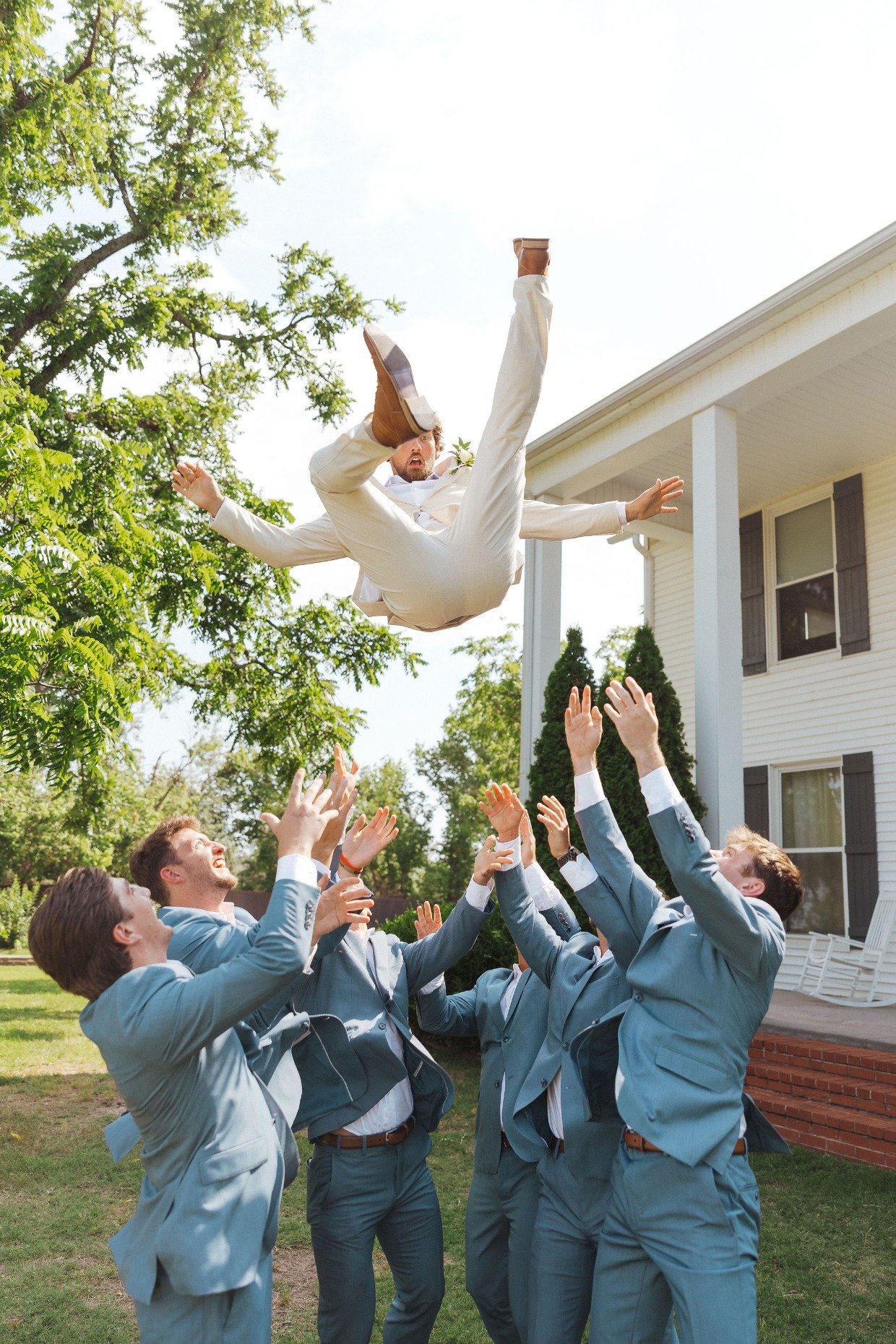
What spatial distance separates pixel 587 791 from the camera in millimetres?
3256

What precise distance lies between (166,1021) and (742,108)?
2.98m

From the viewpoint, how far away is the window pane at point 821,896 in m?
10.1

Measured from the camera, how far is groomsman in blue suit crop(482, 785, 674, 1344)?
3090mm

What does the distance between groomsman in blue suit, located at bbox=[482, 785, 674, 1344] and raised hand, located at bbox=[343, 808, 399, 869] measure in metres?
0.81

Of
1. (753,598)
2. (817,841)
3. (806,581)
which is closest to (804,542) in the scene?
(806,581)

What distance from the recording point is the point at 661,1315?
9.09ft

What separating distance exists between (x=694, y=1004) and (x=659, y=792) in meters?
0.57

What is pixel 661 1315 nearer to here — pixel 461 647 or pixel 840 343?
pixel 840 343

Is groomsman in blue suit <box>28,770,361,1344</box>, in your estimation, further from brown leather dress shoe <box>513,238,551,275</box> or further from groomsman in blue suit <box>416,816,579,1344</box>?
brown leather dress shoe <box>513,238,551,275</box>

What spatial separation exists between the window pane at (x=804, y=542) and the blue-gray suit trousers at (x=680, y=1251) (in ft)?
28.9

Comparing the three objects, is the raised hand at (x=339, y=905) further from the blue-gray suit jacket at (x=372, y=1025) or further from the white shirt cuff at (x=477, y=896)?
the white shirt cuff at (x=477, y=896)

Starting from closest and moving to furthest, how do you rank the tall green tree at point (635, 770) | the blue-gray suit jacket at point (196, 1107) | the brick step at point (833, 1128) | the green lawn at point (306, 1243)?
the blue-gray suit jacket at point (196, 1107) → the green lawn at point (306, 1243) → the brick step at point (833, 1128) → the tall green tree at point (635, 770)

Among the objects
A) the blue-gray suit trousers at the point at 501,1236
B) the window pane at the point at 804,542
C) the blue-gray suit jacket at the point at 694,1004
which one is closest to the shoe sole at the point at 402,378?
the blue-gray suit jacket at the point at 694,1004

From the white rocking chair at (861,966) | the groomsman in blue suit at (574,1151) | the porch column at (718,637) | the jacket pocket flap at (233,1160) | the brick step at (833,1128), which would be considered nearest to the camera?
the jacket pocket flap at (233,1160)
